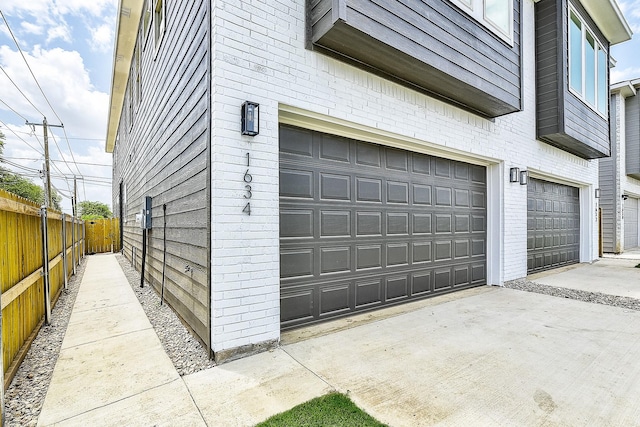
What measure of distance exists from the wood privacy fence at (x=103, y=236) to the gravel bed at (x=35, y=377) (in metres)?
10.2

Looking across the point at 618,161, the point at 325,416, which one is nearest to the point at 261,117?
the point at 325,416

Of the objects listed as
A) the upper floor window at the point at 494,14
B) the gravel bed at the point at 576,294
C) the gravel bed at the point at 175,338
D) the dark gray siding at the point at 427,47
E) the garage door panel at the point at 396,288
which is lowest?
the gravel bed at the point at 576,294

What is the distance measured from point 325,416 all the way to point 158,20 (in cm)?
597

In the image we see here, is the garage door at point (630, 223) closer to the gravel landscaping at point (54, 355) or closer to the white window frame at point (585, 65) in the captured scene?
the white window frame at point (585, 65)

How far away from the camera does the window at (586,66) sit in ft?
21.5

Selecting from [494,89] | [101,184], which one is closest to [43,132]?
[101,184]

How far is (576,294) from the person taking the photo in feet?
16.4

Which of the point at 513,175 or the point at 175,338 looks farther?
the point at 513,175

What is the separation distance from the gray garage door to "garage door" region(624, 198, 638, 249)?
40.2 feet

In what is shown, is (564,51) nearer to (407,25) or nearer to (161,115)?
(407,25)

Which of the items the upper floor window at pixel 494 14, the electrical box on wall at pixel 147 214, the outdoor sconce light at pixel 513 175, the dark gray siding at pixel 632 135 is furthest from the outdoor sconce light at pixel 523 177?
the dark gray siding at pixel 632 135

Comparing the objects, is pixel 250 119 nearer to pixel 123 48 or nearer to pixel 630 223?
pixel 123 48

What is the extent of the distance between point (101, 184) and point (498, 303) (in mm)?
34823

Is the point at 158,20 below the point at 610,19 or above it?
below
